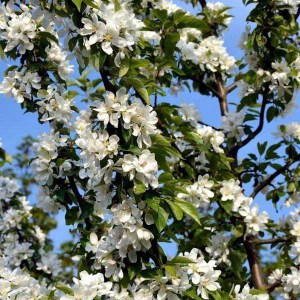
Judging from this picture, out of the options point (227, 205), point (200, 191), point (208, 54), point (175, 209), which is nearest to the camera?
point (175, 209)

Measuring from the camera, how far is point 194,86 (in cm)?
512

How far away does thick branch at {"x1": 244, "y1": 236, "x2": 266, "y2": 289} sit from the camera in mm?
4250

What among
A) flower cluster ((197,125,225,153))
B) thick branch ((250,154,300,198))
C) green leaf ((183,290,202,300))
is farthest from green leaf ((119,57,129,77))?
thick branch ((250,154,300,198))

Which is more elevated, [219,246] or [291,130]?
[291,130]

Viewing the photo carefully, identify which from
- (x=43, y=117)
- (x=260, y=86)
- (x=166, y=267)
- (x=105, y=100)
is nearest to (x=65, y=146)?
(x=43, y=117)

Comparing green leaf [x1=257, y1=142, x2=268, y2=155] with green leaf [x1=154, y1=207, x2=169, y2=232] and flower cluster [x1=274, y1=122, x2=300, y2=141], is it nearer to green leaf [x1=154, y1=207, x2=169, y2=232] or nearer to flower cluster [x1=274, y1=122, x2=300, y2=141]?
flower cluster [x1=274, y1=122, x2=300, y2=141]

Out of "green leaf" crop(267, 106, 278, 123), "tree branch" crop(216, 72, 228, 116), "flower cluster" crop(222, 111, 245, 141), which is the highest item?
"tree branch" crop(216, 72, 228, 116)

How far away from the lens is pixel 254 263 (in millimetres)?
4289

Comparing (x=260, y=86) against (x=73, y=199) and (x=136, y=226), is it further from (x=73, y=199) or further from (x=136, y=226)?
(x=136, y=226)

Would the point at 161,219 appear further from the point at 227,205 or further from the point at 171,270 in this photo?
the point at 227,205

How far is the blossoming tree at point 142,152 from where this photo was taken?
2.38 meters

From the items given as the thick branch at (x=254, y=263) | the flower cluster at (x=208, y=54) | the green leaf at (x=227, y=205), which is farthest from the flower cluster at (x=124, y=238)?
the flower cluster at (x=208, y=54)

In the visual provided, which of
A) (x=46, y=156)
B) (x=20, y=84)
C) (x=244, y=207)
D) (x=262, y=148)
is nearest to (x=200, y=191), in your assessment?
(x=244, y=207)

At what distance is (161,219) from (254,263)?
2.15 m
